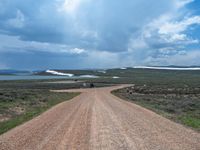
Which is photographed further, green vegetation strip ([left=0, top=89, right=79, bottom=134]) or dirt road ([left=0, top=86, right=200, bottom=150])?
green vegetation strip ([left=0, top=89, right=79, bottom=134])

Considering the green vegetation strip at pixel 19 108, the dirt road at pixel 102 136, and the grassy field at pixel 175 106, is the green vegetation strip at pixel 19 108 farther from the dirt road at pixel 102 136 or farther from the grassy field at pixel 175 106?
the grassy field at pixel 175 106

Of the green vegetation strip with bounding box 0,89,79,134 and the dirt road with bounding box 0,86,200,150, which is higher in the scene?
the dirt road with bounding box 0,86,200,150

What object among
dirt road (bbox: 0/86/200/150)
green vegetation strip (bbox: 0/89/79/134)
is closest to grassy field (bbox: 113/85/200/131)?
dirt road (bbox: 0/86/200/150)

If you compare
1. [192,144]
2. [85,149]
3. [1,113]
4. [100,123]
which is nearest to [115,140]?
[85,149]

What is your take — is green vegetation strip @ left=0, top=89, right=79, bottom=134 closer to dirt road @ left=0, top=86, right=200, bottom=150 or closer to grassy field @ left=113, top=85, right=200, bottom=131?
dirt road @ left=0, top=86, right=200, bottom=150

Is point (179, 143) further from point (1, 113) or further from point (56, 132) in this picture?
point (1, 113)

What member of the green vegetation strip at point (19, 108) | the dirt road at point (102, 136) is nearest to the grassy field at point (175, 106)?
the dirt road at point (102, 136)

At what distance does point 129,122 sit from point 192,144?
23.3ft

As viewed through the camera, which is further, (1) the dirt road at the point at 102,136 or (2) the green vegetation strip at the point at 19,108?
(2) the green vegetation strip at the point at 19,108

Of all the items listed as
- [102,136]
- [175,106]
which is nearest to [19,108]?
[175,106]

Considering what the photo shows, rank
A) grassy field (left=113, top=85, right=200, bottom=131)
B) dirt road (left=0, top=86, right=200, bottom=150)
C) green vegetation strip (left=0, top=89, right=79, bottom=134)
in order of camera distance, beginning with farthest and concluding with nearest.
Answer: grassy field (left=113, top=85, right=200, bottom=131), green vegetation strip (left=0, top=89, right=79, bottom=134), dirt road (left=0, top=86, right=200, bottom=150)

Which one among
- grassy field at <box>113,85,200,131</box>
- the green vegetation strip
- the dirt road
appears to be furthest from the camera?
grassy field at <box>113,85,200,131</box>

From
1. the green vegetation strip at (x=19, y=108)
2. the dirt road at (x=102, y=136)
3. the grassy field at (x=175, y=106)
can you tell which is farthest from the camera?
the grassy field at (x=175, y=106)

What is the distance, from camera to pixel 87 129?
16.8 metres
